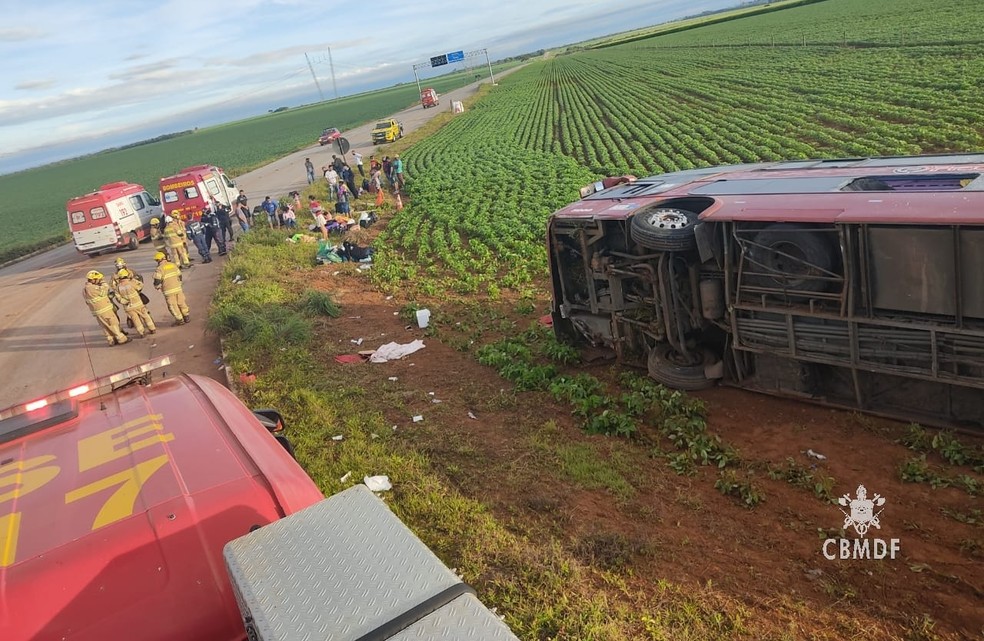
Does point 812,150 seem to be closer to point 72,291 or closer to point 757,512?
point 757,512

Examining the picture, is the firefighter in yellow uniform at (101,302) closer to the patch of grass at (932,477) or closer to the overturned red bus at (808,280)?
the overturned red bus at (808,280)

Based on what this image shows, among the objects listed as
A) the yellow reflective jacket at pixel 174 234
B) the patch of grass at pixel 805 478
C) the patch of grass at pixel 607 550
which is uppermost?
the yellow reflective jacket at pixel 174 234

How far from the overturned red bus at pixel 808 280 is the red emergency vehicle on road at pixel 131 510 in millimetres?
4916

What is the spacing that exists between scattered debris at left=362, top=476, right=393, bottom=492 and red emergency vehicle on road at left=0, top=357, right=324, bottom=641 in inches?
93.4

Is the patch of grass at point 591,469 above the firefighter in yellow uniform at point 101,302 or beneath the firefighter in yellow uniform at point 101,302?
beneath

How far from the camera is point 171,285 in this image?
12617 millimetres

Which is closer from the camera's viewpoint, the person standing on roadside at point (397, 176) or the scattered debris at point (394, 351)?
the scattered debris at point (394, 351)

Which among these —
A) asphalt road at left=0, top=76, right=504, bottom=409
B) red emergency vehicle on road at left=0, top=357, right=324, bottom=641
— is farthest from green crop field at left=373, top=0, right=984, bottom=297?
red emergency vehicle on road at left=0, top=357, right=324, bottom=641

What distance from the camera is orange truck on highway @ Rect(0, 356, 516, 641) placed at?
7.66ft

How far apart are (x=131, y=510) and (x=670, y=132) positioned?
27212 millimetres

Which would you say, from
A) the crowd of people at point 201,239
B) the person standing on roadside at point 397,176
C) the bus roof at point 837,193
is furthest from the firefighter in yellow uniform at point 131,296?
the person standing on roadside at point 397,176

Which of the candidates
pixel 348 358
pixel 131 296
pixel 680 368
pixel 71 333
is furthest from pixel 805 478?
pixel 71 333

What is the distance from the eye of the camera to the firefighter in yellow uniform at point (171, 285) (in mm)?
12500

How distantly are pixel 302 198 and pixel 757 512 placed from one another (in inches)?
963
